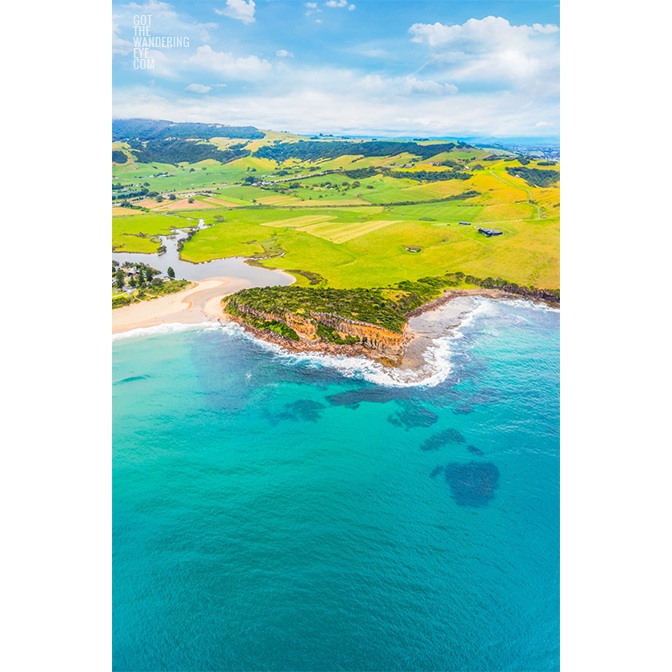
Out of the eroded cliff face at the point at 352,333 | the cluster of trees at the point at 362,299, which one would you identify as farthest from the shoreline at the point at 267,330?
the cluster of trees at the point at 362,299

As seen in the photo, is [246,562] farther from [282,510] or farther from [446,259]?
[446,259]

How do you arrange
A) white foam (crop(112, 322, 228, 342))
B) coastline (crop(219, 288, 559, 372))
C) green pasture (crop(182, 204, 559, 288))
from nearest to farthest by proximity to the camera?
1. coastline (crop(219, 288, 559, 372))
2. white foam (crop(112, 322, 228, 342))
3. green pasture (crop(182, 204, 559, 288))

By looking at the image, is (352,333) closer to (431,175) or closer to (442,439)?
(442,439)

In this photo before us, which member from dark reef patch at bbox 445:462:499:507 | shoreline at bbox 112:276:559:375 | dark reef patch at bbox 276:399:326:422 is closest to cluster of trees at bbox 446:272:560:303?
shoreline at bbox 112:276:559:375

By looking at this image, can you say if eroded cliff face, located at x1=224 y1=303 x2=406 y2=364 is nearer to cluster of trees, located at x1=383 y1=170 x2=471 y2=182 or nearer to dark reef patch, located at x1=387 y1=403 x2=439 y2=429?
dark reef patch, located at x1=387 y1=403 x2=439 y2=429

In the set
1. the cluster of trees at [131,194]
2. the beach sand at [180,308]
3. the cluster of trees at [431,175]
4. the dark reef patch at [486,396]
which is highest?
the cluster of trees at [431,175]

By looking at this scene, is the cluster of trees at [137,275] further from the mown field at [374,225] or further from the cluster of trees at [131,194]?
the cluster of trees at [131,194]
